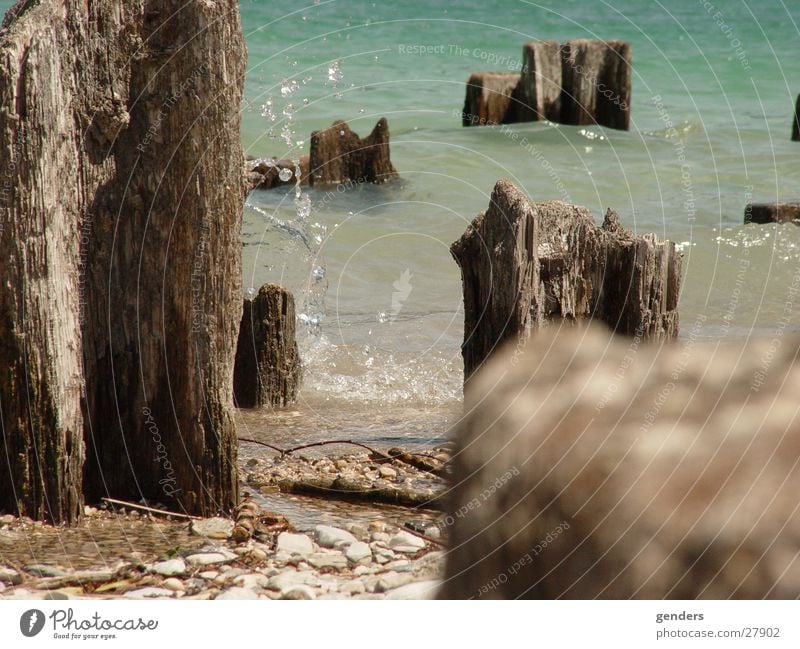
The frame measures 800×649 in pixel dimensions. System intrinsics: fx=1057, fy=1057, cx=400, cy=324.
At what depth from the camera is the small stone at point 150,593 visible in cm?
335

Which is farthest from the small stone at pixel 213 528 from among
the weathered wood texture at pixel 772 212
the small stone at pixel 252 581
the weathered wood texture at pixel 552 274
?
the weathered wood texture at pixel 772 212

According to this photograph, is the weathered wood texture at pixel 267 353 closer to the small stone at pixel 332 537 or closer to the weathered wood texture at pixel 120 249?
the weathered wood texture at pixel 120 249

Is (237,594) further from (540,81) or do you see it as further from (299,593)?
(540,81)

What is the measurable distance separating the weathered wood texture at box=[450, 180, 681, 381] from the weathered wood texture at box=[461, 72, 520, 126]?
11.5 metres

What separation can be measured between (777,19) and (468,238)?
45.0 metres

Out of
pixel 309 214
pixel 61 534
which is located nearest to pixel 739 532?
pixel 61 534

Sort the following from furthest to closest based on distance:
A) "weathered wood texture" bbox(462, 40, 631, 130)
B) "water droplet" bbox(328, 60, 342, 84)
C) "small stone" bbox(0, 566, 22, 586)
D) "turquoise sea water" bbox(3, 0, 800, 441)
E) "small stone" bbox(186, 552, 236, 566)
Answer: "water droplet" bbox(328, 60, 342, 84) → "weathered wood texture" bbox(462, 40, 631, 130) → "turquoise sea water" bbox(3, 0, 800, 441) → "small stone" bbox(186, 552, 236, 566) → "small stone" bbox(0, 566, 22, 586)

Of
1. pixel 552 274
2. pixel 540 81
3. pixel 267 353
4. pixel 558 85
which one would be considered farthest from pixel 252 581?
pixel 558 85

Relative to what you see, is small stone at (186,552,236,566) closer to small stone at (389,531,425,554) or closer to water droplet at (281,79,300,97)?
small stone at (389,531,425,554)

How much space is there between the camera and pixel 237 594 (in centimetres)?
333

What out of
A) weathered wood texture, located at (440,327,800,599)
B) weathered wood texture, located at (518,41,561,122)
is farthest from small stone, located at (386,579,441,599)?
weathered wood texture, located at (518,41,561,122)

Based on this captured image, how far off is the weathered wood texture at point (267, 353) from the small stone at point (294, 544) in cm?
235

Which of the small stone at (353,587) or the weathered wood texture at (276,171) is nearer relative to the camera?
the small stone at (353,587)

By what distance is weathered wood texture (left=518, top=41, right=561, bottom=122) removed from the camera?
52.6 ft
